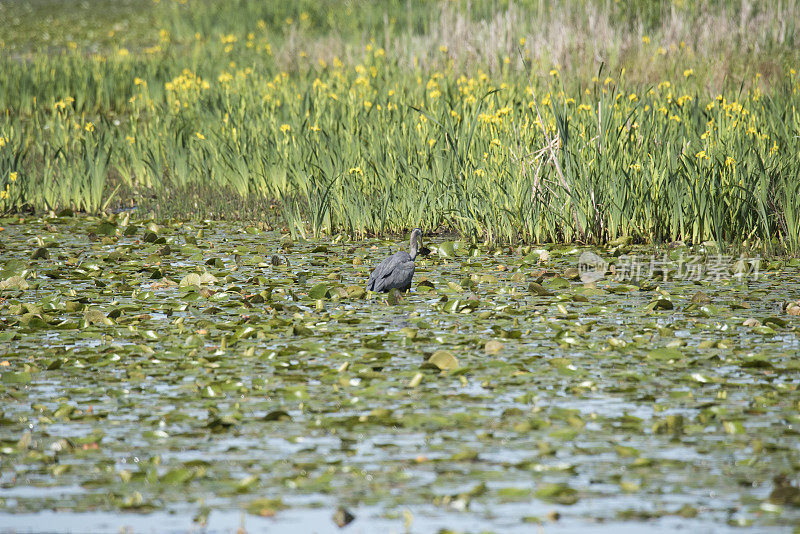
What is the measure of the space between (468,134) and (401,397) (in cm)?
511

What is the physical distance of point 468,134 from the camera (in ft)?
30.4

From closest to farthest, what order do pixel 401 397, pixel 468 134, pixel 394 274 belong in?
pixel 401 397, pixel 394 274, pixel 468 134

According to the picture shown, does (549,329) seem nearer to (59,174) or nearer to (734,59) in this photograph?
(59,174)

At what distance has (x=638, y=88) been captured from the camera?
11.3 meters

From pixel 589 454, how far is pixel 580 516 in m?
0.54

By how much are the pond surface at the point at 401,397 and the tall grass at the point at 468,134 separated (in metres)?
0.70

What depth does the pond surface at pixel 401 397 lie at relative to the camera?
343 centimetres

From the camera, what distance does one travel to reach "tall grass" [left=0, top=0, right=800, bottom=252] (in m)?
8.00
